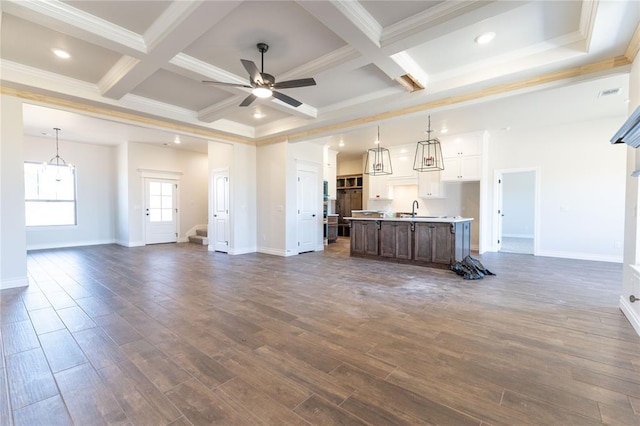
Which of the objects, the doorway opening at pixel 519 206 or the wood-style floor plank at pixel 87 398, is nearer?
the wood-style floor plank at pixel 87 398

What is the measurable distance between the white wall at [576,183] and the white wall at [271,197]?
5580 mm

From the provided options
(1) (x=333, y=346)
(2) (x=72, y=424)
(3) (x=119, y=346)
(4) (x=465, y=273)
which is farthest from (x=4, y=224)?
(4) (x=465, y=273)

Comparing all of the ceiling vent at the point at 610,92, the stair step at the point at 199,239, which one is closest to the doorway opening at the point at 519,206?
the ceiling vent at the point at 610,92

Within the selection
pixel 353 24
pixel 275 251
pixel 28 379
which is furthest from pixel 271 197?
pixel 28 379

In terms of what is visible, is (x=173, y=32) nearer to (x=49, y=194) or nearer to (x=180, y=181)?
(x=180, y=181)

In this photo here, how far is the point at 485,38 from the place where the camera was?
10.5ft

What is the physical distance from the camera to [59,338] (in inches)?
98.9

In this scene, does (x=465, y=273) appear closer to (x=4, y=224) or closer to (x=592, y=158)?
(x=592, y=158)

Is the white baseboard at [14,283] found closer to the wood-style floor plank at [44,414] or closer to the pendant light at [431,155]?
the wood-style floor plank at [44,414]

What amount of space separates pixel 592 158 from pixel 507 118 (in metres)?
2.07

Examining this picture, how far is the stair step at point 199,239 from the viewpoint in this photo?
8867mm

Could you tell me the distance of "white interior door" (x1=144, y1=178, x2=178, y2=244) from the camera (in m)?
8.62

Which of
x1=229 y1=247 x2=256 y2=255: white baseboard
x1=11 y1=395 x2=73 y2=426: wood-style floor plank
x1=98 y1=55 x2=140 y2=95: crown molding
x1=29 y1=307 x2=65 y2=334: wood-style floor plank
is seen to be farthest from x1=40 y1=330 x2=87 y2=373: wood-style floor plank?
x1=229 y1=247 x2=256 y2=255: white baseboard

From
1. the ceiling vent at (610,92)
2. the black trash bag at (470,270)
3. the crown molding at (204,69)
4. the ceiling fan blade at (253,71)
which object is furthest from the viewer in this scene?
the black trash bag at (470,270)
